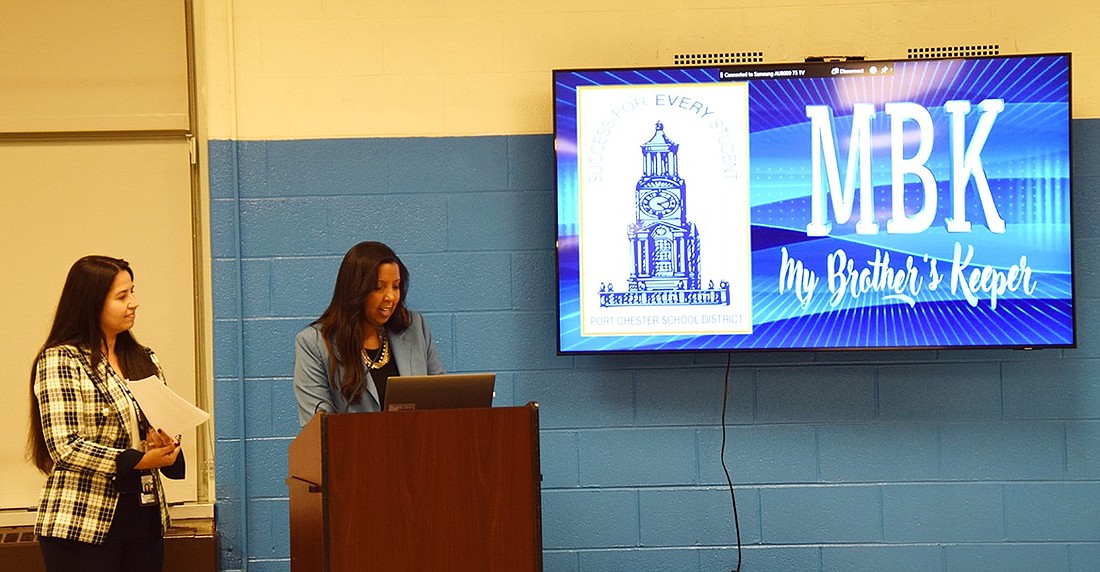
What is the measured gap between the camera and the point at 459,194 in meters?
4.22

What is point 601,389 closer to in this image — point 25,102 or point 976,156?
point 976,156

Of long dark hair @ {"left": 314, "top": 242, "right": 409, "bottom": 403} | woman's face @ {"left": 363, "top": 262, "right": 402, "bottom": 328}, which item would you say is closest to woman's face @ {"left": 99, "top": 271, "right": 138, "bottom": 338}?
long dark hair @ {"left": 314, "top": 242, "right": 409, "bottom": 403}

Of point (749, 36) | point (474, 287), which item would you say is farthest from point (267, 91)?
point (749, 36)

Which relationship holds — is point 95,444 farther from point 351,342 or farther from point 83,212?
point 83,212

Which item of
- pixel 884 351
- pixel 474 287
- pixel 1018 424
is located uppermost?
pixel 474 287

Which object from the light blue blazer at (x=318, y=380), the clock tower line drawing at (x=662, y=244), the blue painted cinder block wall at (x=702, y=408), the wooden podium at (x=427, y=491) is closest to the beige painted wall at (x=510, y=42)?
the blue painted cinder block wall at (x=702, y=408)

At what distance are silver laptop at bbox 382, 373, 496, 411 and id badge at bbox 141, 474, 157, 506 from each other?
782 mm

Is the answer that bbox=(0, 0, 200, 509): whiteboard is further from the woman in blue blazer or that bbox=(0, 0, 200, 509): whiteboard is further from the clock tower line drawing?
the clock tower line drawing

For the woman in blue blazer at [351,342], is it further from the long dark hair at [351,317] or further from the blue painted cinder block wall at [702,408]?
the blue painted cinder block wall at [702,408]

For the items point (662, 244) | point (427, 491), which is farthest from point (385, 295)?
point (662, 244)

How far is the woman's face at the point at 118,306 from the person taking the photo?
10.6 feet

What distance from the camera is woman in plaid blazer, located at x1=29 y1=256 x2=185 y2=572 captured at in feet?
10.3

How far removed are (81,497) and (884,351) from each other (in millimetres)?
2646

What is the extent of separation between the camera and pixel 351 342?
11.2ft
